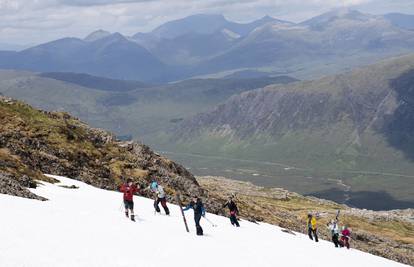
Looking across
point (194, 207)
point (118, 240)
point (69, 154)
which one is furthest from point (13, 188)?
point (69, 154)

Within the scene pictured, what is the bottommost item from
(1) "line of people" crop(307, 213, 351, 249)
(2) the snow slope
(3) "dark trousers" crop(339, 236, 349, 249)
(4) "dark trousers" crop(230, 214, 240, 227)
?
(3) "dark trousers" crop(339, 236, 349, 249)

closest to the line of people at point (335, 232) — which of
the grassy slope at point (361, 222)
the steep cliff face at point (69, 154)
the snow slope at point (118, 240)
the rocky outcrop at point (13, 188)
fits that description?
the snow slope at point (118, 240)

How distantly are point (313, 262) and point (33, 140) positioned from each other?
111 feet

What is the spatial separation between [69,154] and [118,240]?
28.5 meters

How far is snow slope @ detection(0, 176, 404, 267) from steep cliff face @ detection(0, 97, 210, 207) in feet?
15.5

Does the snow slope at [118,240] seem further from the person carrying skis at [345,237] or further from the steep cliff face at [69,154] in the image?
the steep cliff face at [69,154]

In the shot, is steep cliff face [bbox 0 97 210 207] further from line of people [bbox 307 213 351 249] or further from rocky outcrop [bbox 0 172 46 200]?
line of people [bbox 307 213 351 249]

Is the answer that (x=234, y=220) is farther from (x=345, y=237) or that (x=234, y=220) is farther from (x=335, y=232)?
(x=345, y=237)

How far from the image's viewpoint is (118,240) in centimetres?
3244

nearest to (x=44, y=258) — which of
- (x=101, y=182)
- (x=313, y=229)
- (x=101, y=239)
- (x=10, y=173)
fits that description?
(x=101, y=239)

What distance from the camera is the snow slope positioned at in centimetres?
2769

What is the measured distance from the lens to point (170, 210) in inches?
1892

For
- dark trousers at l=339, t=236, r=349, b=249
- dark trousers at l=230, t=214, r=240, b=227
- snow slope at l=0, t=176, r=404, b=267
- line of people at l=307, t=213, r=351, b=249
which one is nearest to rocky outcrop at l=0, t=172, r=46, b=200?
snow slope at l=0, t=176, r=404, b=267

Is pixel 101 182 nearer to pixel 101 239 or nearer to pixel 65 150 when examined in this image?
pixel 65 150
